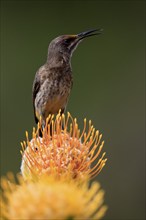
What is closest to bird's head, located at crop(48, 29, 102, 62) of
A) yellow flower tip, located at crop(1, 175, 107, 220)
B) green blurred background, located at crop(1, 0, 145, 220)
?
yellow flower tip, located at crop(1, 175, 107, 220)

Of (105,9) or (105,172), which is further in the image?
(105,9)

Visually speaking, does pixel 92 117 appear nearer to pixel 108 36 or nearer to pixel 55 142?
pixel 108 36

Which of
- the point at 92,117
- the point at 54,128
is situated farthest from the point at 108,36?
the point at 54,128

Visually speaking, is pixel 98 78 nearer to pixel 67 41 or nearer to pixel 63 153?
pixel 67 41

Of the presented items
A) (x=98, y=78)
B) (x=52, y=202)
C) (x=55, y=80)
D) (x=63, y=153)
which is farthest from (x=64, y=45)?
(x=98, y=78)

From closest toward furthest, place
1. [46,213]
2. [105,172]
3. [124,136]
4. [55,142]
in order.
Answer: [46,213] < [55,142] < [105,172] < [124,136]

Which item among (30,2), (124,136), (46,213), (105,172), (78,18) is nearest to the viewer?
(46,213)

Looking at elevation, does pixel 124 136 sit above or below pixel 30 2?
below

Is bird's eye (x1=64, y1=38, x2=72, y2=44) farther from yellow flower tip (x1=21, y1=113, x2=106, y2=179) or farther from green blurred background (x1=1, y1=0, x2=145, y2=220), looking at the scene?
green blurred background (x1=1, y1=0, x2=145, y2=220)
